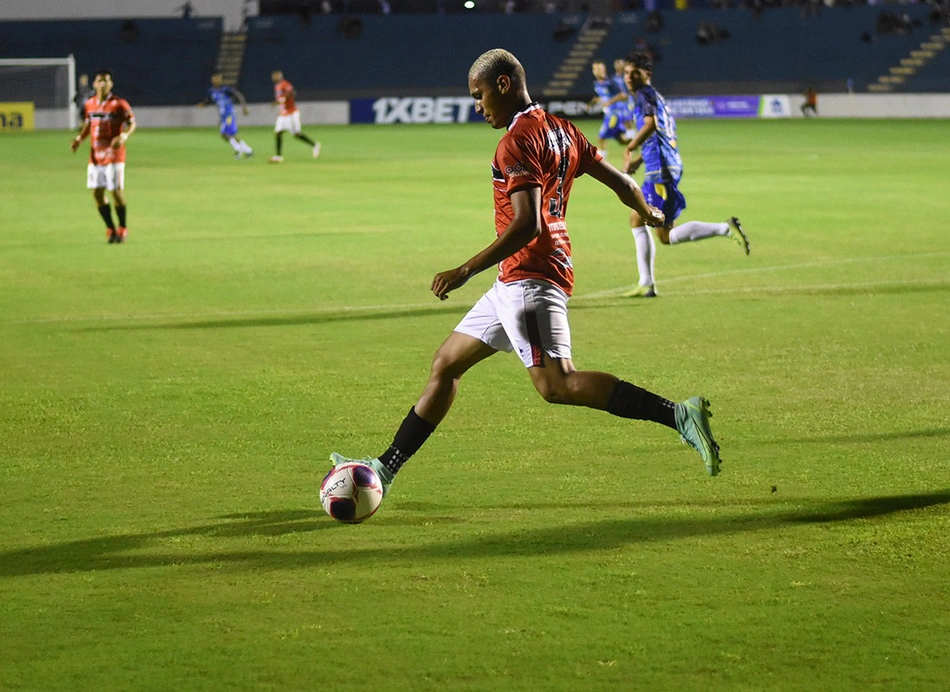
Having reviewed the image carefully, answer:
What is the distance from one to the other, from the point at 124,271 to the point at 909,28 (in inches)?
1989

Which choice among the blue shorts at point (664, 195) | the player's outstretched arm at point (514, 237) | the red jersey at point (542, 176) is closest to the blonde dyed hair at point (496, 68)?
the red jersey at point (542, 176)

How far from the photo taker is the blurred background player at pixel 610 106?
3228 centimetres

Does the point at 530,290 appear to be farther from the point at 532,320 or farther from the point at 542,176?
the point at 542,176

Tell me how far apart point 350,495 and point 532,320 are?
1.03 meters

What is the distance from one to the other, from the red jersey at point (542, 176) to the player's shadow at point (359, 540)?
106 centimetres

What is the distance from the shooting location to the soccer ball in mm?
5875

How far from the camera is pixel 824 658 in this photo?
440 cm

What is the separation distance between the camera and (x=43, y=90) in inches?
2080

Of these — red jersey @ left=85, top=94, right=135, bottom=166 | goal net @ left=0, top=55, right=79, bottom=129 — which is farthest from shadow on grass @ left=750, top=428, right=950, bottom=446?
goal net @ left=0, top=55, right=79, bottom=129

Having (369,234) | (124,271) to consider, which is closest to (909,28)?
(369,234)

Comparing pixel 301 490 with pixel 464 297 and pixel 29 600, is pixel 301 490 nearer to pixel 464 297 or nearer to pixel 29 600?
pixel 29 600

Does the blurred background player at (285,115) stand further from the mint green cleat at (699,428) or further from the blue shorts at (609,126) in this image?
the mint green cleat at (699,428)

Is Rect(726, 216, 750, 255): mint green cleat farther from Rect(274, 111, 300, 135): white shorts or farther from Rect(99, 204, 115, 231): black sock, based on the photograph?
Rect(274, 111, 300, 135): white shorts

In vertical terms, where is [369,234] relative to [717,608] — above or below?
below
